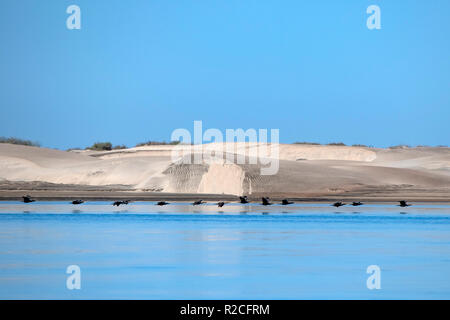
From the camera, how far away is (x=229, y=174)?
63.8 meters

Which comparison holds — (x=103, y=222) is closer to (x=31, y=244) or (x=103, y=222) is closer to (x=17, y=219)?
(x=17, y=219)

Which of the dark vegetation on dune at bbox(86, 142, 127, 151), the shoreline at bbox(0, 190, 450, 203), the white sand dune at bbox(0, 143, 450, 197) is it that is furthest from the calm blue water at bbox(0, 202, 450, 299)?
the dark vegetation on dune at bbox(86, 142, 127, 151)

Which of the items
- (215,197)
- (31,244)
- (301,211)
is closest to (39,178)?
(215,197)

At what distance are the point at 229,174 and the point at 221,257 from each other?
140 ft

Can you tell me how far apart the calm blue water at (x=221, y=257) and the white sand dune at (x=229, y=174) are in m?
27.6

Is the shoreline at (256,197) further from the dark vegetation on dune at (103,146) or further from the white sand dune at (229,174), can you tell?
the dark vegetation on dune at (103,146)

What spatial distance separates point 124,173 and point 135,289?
230 feet

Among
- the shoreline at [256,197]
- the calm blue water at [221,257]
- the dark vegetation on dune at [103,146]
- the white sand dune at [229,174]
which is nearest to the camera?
the calm blue water at [221,257]

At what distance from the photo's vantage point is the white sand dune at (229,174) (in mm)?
63562

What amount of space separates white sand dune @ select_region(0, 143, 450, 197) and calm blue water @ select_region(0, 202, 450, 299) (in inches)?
1085

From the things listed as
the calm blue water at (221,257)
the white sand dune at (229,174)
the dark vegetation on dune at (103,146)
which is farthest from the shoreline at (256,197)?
the dark vegetation on dune at (103,146)

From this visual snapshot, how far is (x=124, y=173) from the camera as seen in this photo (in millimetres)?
86062

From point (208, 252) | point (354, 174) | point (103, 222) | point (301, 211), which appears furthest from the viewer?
point (354, 174)
